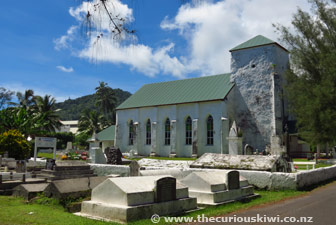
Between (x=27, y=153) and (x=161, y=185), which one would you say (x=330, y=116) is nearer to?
(x=161, y=185)

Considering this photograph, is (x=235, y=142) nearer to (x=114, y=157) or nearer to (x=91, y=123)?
(x=114, y=157)

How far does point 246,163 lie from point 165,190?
6.14 metres

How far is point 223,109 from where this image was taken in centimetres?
3125

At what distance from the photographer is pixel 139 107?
126 ft

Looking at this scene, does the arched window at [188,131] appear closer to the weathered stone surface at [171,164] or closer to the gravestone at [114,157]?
the weathered stone surface at [171,164]

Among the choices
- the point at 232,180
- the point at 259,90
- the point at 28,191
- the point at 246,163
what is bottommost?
the point at 28,191

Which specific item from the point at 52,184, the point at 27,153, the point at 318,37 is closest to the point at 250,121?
the point at 318,37

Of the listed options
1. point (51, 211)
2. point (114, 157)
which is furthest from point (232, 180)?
point (114, 157)

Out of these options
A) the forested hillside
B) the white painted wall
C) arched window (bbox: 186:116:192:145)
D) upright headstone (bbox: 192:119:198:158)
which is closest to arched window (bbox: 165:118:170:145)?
the white painted wall

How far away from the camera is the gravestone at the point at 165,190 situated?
7.58m

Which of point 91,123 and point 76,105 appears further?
point 76,105

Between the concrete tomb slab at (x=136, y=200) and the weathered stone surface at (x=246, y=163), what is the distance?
514 centimetres

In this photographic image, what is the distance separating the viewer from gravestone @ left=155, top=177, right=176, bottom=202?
299 inches

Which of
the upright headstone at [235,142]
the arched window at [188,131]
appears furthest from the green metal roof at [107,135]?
the upright headstone at [235,142]
